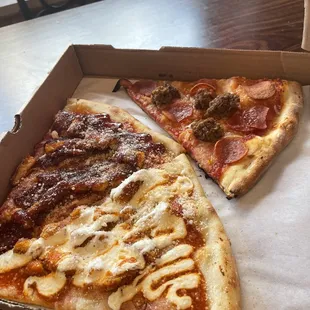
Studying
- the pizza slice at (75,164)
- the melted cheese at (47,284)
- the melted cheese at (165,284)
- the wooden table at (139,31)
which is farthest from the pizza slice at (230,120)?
the melted cheese at (47,284)

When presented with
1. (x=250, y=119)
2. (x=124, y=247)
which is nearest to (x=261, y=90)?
(x=250, y=119)

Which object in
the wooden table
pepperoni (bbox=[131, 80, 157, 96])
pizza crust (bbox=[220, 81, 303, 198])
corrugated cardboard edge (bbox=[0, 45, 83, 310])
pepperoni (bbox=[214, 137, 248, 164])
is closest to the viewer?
pizza crust (bbox=[220, 81, 303, 198])

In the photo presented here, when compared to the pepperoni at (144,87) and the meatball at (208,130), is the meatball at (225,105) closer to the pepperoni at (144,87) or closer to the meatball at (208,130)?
the meatball at (208,130)

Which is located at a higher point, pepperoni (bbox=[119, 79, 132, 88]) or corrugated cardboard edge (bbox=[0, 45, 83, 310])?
corrugated cardboard edge (bbox=[0, 45, 83, 310])

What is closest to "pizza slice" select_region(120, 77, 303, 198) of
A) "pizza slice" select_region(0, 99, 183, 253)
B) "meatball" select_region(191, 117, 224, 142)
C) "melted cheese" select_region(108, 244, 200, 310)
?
"meatball" select_region(191, 117, 224, 142)

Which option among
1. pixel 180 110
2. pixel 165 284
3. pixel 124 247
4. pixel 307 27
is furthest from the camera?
pixel 180 110

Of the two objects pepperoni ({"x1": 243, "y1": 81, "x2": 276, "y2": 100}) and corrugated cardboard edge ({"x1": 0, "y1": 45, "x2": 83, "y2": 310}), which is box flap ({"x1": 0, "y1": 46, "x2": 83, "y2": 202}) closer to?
corrugated cardboard edge ({"x1": 0, "y1": 45, "x2": 83, "y2": 310})

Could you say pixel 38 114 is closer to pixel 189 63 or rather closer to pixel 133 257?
pixel 189 63
